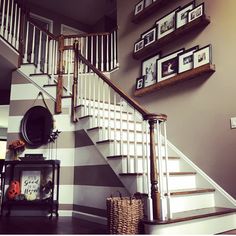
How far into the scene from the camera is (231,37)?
3.41m

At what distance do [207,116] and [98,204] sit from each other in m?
1.93

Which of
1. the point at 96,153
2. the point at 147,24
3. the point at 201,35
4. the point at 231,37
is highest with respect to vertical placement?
the point at 147,24

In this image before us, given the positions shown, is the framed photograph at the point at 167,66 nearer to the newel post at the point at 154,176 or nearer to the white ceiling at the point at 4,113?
the newel post at the point at 154,176

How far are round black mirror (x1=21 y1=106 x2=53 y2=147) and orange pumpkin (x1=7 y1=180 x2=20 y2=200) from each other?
683 mm

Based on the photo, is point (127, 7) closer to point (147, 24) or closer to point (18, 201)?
point (147, 24)

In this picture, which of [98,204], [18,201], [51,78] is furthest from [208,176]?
[51,78]

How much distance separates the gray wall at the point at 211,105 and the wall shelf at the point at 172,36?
9cm

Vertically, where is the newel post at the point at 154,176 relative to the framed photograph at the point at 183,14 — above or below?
below

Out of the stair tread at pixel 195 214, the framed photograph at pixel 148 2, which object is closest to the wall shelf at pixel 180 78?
the framed photograph at pixel 148 2

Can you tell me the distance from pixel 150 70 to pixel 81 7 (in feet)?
13.0

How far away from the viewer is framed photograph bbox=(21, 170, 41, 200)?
4.31 m

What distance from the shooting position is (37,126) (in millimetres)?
4559

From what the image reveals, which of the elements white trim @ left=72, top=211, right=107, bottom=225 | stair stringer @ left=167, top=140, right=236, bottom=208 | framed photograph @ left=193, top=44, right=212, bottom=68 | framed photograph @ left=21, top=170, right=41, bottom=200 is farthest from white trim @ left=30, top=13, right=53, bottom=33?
stair stringer @ left=167, top=140, right=236, bottom=208

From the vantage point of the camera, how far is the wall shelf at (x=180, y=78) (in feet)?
11.5
